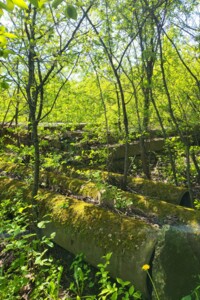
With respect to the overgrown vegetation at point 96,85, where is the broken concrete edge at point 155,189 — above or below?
below

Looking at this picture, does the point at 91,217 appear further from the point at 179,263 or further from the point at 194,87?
the point at 194,87

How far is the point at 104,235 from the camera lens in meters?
2.99

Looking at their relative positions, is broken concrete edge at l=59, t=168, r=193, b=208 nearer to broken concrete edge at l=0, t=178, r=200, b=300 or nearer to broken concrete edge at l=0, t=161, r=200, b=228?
broken concrete edge at l=0, t=161, r=200, b=228

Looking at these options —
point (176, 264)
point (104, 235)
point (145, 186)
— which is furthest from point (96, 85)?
point (176, 264)

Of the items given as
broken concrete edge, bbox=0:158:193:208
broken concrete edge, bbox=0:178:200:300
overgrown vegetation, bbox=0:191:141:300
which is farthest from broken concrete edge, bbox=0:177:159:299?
broken concrete edge, bbox=0:158:193:208

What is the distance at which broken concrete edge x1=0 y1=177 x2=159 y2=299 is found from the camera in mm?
2600

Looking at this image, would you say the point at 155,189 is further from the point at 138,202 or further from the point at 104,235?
the point at 104,235

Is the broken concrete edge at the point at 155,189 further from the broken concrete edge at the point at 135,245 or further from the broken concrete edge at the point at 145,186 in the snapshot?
the broken concrete edge at the point at 135,245

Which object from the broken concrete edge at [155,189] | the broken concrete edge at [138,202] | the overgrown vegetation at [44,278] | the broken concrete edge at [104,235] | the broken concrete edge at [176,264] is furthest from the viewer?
the broken concrete edge at [155,189]

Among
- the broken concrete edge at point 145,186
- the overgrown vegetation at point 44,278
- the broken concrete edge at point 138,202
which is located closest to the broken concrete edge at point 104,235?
the overgrown vegetation at point 44,278

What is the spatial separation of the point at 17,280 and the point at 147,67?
472 centimetres

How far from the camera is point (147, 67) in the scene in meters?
5.62

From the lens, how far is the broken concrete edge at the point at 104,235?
2.60 metres

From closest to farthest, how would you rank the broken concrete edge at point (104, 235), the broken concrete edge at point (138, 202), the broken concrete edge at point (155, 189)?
the broken concrete edge at point (104, 235)
the broken concrete edge at point (138, 202)
the broken concrete edge at point (155, 189)
